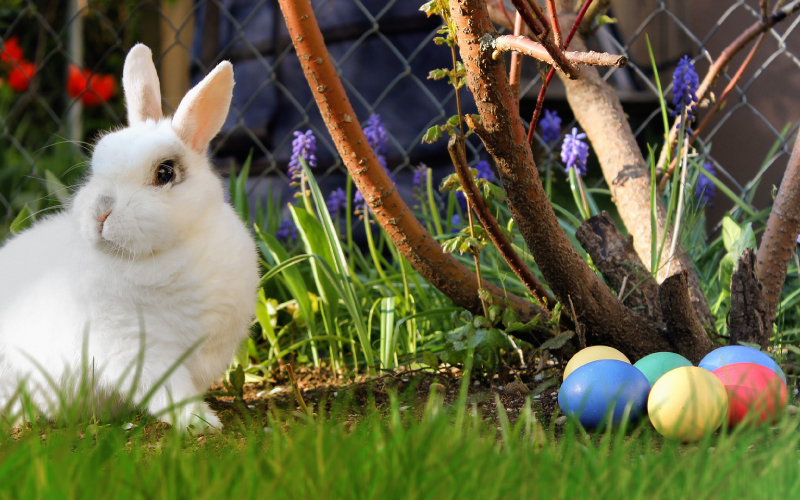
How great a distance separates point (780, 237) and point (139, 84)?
1613mm

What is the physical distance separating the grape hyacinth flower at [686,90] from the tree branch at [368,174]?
764mm

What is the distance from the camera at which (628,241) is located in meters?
1.72

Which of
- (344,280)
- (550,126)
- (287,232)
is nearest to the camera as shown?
(344,280)

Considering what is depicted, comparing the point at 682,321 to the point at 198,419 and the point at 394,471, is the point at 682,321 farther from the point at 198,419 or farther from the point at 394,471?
the point at 198,419

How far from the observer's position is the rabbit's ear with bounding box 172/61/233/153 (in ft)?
4.64

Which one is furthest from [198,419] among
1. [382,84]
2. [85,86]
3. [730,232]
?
[85,86]

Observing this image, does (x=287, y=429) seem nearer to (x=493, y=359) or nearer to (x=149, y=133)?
(x=493, y=359)

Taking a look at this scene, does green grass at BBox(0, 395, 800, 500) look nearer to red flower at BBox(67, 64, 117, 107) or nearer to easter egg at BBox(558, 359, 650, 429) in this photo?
easter egg at BBox(558, 359, 650, 429)

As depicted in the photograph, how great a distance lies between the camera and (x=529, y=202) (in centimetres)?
141

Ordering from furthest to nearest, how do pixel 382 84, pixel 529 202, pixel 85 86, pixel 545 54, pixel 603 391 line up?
pixel 85 86
pixel 382 84
pixel 529 202
pixel 603 391
pixel 545 54

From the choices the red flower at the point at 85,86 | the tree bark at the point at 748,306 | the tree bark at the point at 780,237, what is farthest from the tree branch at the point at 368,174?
the red flower at the point at 85,86

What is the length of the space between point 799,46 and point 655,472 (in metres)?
3.22

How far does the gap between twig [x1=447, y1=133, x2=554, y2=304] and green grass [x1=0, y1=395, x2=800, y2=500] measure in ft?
1.84

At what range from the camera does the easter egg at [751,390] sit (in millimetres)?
1220
